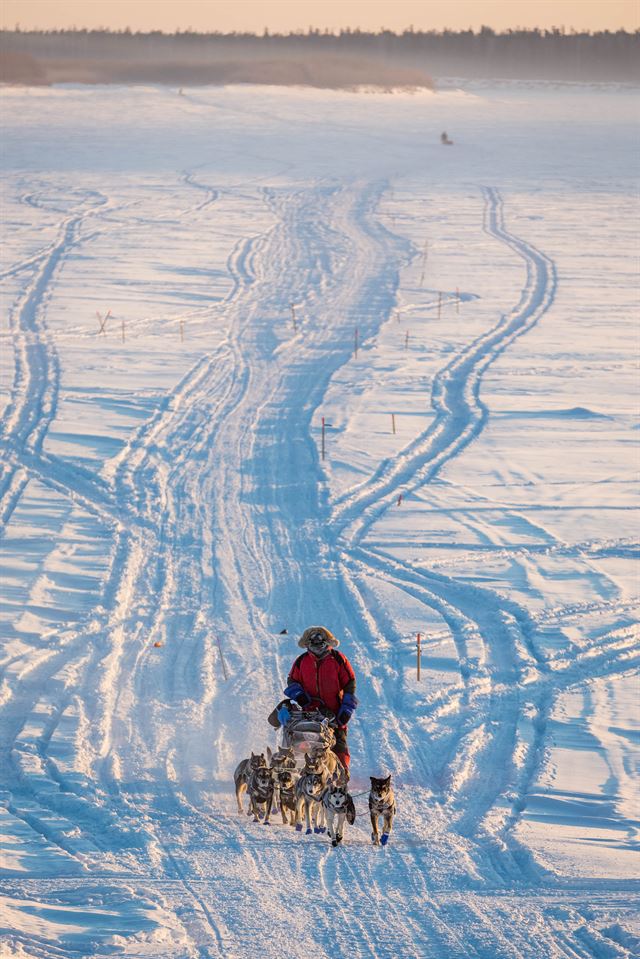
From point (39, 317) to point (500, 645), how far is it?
13692 millimetres

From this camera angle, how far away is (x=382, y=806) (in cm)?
728

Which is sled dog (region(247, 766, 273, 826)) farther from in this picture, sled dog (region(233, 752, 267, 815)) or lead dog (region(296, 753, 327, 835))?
lead dog (region(296, 753, 327, 835))

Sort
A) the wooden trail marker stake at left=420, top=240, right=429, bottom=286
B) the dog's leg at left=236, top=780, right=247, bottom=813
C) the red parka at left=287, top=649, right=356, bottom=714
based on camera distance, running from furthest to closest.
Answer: the wooden trail marker stake at left=420, top=240, right=429, bottom=286, the red parka at left=287, top=649, right=356, bottom=714, the dog's leg at left=236, top=780, right=247, bottom=813

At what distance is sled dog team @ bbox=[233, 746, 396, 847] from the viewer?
23.9 feet

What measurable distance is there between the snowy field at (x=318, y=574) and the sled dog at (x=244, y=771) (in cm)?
20

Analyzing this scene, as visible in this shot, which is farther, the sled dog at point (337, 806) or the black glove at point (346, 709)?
the black glove at point (346, 709)

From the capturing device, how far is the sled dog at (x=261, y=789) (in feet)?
24.6

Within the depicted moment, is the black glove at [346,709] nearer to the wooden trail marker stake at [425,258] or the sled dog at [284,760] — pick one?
the sled dog at [284,760]

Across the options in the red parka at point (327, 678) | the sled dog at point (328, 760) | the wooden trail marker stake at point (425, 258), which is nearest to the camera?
the sled dog at point (328, 760)

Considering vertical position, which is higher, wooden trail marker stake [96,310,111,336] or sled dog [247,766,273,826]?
wooden trail marker stake [96,310,111,336]

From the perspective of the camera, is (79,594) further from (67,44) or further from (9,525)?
(67,44)

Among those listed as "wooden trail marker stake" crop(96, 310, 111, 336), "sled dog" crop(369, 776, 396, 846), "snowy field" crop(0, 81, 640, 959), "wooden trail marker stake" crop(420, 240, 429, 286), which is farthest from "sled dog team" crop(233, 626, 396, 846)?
"wooden trail marker stake" crop(420, 240, 429, 286)

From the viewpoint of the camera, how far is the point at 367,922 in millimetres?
6746

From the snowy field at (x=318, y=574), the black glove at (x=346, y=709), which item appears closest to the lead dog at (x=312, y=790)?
the snowy field at (x=318, y=574)
